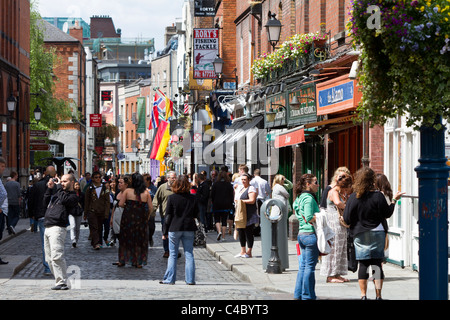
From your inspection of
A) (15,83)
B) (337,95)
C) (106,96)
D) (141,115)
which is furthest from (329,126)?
(106,96)

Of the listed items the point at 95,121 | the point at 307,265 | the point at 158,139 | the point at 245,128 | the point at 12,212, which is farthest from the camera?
the point at 95,121

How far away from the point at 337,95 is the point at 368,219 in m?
7.89

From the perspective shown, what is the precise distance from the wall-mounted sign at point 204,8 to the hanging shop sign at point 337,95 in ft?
81.8

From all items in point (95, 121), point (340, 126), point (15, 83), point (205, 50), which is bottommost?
point (340, 126)

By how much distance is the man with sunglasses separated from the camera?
20.1m

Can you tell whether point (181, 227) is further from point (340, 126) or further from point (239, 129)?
point (239, 129)

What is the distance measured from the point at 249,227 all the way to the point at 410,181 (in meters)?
4.16

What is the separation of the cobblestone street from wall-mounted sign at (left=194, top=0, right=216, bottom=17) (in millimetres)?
25695

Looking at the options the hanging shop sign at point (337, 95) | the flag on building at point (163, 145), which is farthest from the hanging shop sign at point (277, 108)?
the flag on building at point (163, 145)

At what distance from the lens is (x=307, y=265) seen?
1103cm

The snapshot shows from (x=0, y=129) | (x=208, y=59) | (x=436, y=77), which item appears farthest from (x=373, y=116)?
(x=208, y=59)

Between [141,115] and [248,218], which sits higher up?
[141,115]

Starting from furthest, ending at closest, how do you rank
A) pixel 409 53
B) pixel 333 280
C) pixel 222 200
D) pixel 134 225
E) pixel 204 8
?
pixel 204 8
pixel 222 200
pixel 134 225
pixel 333 280
pixel 409 53

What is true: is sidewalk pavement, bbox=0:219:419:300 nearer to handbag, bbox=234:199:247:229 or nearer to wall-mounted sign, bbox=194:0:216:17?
handbag, bbox=234:199:247:229
